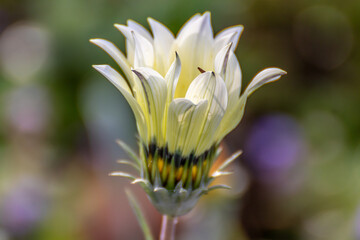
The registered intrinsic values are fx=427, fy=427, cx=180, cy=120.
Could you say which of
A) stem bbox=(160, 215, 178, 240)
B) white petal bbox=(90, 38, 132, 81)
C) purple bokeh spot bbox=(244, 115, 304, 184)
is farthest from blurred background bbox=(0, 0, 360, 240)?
white petal bbox=(90, 38, 132, 81)

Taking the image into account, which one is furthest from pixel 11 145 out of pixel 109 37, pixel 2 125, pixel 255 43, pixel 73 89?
pixel 255 43

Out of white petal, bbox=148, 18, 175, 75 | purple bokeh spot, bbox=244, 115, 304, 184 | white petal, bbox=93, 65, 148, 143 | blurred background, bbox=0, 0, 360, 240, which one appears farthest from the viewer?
purple bokeh spot, bbox=244, 115, 304, 184

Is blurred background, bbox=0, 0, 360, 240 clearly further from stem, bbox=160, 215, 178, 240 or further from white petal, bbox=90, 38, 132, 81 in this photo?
white petal, bbox=90, 38, 132, 81

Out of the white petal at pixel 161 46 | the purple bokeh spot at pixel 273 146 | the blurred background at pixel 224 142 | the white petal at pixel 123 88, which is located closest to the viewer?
the white petal at pixel 123 88

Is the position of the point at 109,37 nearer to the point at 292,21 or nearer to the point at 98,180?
the point at 98,180

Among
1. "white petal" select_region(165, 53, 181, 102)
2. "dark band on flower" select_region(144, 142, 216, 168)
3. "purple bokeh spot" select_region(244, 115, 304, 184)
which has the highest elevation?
"white petal" select_region(165, 53, 181, 102)

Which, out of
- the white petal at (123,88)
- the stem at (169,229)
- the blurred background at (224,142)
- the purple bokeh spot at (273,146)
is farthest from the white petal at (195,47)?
the purple bokeh spot at (273,146)

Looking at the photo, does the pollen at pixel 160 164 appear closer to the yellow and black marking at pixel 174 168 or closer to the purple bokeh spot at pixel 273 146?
the yellow and black marking at pixel 174 168

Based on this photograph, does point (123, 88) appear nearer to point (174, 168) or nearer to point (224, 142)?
point (174, 168)
